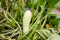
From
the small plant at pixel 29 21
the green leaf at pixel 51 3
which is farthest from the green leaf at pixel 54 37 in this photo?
the green leaf at pixel 51 3

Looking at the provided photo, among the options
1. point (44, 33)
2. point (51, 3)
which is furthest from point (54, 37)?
point (51, 3)

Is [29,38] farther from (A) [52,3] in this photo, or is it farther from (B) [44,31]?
(A) [52,3]

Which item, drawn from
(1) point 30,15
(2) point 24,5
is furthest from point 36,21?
(2) point 24,5

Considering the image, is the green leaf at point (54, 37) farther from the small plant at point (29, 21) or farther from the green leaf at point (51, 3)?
the green leaf at point (51, 3)

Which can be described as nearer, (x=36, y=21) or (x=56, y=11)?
(x=36, y=21)

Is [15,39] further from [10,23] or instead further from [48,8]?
[48,8]

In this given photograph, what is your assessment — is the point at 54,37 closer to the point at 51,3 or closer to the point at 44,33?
the point at 44,33

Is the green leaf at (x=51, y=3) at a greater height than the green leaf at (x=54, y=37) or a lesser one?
greater

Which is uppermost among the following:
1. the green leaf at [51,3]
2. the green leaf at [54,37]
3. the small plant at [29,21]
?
the green leaf at [51,3]

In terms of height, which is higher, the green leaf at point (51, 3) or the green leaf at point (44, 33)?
the green leaf at point (51, 3)

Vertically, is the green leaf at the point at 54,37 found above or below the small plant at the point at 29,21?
below
